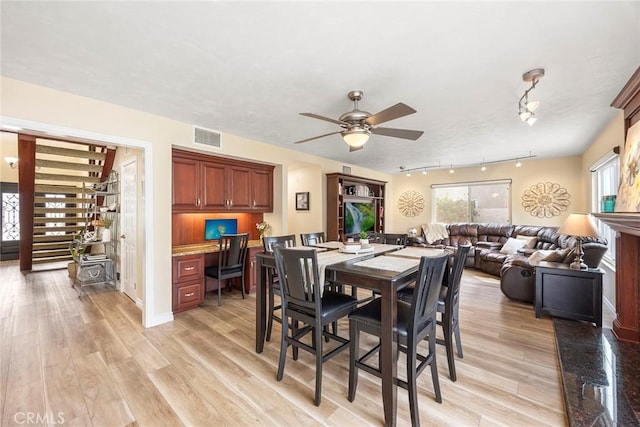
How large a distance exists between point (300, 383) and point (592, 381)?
215cm

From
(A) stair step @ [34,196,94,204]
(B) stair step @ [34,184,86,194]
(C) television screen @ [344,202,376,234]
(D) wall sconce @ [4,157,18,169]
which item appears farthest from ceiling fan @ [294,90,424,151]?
(D) wall sconce @ [4,157,18,169]

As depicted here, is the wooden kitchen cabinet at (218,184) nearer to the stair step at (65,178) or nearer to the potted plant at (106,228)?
the potted plant at (106,228)

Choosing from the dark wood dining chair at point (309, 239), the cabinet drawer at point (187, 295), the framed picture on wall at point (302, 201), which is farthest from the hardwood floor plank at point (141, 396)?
the framed picture on wall at point (302, 201)

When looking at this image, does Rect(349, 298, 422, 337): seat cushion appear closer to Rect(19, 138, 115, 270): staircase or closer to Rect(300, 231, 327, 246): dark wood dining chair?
Rect(300, 231, 327, 246): dark wood dining chair

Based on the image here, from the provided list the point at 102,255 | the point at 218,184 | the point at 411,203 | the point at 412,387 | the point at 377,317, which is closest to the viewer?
the point at 412,387

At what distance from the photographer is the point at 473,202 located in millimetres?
6883

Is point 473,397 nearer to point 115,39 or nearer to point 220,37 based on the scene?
point 220,37

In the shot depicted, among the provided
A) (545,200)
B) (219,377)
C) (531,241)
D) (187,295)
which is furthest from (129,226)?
(545,200)

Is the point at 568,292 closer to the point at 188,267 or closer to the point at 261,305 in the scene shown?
the point at 261,305

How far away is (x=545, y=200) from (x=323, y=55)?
6.42m

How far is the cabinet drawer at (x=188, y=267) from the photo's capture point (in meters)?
3.40

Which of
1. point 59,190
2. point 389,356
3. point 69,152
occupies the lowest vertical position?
point 389,356

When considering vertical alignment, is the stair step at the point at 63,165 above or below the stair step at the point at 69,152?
below
